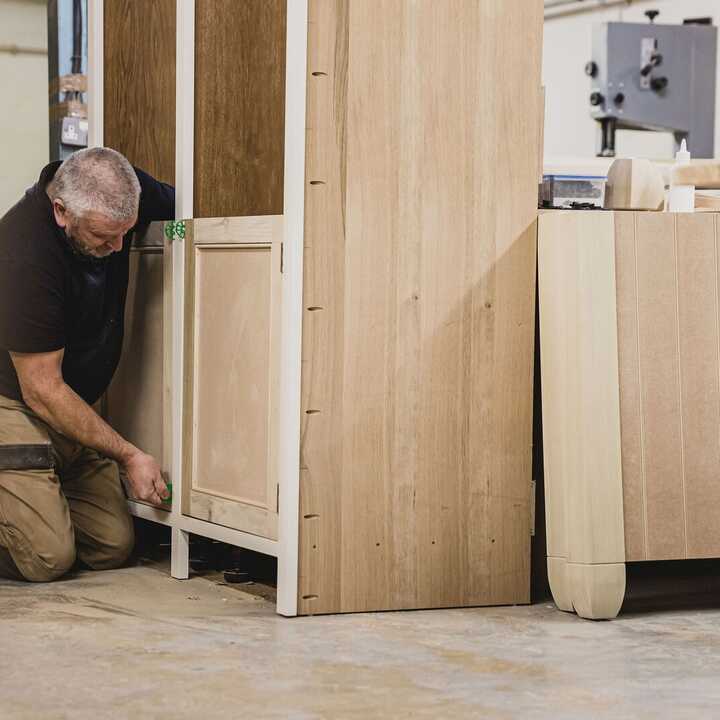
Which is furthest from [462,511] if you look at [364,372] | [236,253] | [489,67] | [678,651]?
[489,67]

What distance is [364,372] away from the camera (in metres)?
2.61

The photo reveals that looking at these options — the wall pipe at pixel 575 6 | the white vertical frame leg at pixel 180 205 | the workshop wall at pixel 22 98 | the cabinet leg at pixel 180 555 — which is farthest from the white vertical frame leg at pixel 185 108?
the wall pipe at pixel 575 6

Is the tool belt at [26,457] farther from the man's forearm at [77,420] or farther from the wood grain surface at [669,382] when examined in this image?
the wood grain surface at [669,382]

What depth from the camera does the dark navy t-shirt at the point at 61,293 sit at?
288 cm

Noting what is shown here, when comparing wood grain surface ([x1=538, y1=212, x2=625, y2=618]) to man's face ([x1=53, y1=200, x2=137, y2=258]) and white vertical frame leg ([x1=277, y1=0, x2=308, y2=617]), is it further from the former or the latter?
man's face ([x1=53, y1=200, x2=137, y2=258])

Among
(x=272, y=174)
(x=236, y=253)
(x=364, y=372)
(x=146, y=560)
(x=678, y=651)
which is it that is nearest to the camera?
(x=678, y=651)

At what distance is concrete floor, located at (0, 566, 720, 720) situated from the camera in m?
2.00

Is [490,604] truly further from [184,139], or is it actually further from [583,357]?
[184,139]

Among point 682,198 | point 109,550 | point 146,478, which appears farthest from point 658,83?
point 109,550

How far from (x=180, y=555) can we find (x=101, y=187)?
96cm

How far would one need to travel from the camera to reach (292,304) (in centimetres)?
256

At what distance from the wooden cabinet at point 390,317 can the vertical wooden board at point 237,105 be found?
0.34ft

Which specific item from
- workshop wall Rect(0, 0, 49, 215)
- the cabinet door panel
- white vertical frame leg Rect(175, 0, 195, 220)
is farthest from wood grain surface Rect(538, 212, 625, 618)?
workshop wall Rect(0, 0, 49, 215)

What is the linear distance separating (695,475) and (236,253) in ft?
3.93
